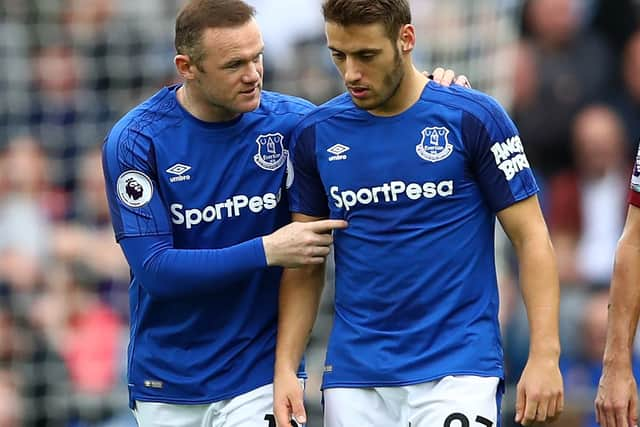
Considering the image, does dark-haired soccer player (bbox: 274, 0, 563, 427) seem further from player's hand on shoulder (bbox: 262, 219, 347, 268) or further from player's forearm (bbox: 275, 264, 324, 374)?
player's forearm (bbox: 275, 264, 324, 374)

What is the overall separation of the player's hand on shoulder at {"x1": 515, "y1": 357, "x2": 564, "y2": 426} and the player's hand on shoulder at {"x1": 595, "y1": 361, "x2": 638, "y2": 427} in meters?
0.27

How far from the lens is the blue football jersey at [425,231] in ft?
18.3

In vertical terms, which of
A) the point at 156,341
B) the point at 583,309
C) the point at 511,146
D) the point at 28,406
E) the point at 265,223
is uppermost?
the point at 511,146

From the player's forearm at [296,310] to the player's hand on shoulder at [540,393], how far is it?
0.89 m

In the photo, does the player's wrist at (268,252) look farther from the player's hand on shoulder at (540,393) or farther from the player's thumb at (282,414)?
the player's hand on shoulder at (540,393)

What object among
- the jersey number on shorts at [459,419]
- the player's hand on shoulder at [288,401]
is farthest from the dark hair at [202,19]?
the jersey number on shorts at [459,419]

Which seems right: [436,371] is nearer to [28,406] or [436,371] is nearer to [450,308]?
[450,308]

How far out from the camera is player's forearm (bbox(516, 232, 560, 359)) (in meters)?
5.49

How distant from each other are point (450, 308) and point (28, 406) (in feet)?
17.8

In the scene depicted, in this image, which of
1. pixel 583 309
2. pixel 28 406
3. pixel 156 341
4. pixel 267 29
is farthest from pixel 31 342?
pixel 156 341

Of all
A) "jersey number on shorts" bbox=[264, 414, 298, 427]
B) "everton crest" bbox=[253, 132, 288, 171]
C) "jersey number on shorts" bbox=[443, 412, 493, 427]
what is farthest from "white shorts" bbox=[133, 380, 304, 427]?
"everton crest" bbox=[253, 132, 288, 171]

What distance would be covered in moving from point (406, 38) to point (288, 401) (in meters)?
1.41

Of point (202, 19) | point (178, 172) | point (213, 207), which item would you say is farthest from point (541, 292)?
point (202, 19)

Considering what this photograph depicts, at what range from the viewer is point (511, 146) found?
561cm
